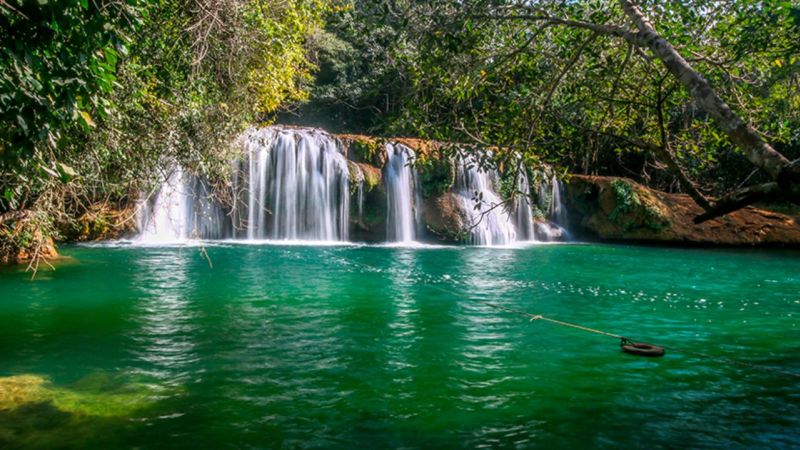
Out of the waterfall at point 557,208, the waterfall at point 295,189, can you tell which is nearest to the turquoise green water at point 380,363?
the waterfall at point 295,189

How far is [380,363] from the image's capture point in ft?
26.5

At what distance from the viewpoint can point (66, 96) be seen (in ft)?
15.4

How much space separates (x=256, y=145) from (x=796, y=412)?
73.1 feet

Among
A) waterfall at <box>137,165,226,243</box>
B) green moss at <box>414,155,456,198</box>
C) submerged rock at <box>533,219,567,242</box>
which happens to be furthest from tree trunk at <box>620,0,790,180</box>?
submerged rock at <box>533,219,567,242</box>

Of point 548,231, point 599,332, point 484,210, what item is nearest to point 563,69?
point 599,332

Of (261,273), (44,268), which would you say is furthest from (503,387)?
(44,268)

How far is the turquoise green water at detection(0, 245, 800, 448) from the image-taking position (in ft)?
19.3

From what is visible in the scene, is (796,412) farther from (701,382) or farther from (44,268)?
(44,268)

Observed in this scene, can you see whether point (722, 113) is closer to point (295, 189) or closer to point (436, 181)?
point (295, 189)

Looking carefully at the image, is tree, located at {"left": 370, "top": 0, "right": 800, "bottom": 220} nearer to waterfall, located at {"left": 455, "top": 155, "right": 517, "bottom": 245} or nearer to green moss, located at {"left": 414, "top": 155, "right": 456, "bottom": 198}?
waterfall, located at {"left": 455, "top": 155, "right": 517, "bottom": 245}

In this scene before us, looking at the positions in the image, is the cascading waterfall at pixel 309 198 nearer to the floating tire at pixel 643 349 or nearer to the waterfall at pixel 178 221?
the waterfall at pixel 178 221

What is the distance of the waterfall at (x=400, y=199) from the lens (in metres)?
27.1

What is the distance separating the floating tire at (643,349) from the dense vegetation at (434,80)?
2.34 meters

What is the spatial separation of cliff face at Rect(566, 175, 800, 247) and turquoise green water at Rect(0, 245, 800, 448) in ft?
37.3
